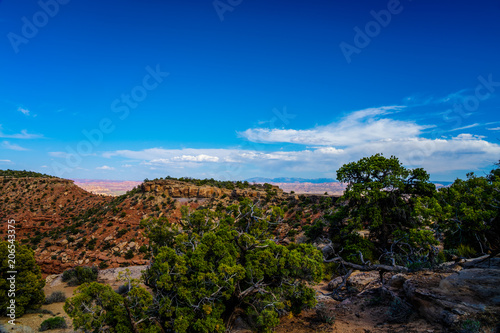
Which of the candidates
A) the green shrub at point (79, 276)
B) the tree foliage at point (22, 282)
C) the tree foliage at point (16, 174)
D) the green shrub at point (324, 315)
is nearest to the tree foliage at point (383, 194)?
the green shrub at point (324, 315)

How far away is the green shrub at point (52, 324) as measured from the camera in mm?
14970

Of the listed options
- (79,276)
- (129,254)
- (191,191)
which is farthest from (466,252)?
(191,191)

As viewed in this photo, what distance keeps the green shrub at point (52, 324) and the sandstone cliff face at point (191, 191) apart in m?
29.0

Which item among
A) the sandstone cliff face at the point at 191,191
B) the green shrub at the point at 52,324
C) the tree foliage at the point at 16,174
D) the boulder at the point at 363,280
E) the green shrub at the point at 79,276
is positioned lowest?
the green shrub at the point at 79,276

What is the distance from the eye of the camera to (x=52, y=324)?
1518 cm

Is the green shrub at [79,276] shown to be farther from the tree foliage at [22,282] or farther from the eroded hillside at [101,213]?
the tree foliage at [22,282]

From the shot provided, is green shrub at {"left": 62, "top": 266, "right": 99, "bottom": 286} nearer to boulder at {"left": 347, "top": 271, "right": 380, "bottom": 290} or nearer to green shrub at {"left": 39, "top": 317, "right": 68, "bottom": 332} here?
green shrub at {"left": 39, "top": 317, "right": 68, "bottom": 332}

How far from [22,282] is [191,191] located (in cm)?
2825

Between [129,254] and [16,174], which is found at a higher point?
[16,174]

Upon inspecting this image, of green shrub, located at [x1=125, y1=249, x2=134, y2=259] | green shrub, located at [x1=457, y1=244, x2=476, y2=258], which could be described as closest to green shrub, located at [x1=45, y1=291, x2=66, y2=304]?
green shrub, located at [x1=125, y1=249, x2=134, y2=259]

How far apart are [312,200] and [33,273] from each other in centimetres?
3553

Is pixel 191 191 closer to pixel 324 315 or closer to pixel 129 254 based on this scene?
pixel 129 254

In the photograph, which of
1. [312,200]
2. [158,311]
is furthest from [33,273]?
[312,200]

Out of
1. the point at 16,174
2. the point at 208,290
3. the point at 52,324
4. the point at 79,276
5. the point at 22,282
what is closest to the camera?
the point at 208,290
